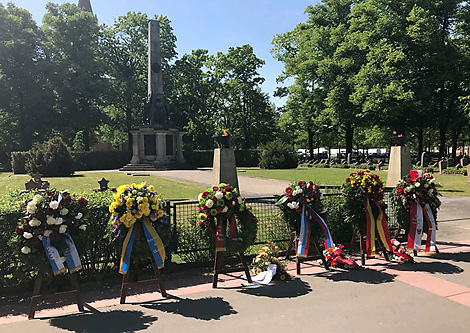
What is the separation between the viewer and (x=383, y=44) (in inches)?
1494

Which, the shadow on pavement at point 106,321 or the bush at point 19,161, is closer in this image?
the shadow on pavement at point 106,321

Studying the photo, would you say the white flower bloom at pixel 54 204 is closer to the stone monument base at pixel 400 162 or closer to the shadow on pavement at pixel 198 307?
the shadow on pavement at pixel 198 307

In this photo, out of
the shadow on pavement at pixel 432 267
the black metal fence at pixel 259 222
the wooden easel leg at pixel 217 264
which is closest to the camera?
the wooden easel leg at pixel 217 264

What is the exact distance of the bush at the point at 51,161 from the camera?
2762 centimetres

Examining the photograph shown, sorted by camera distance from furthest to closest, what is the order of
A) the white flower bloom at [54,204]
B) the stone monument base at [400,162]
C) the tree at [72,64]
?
the tree at [72,64]
the stone monument base at [400,162]
the white flower bloom at [54,204]

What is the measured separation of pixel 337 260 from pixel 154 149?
33780 mm

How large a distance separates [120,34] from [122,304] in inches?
2120

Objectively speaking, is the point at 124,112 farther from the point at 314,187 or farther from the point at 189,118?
the point at 314,187

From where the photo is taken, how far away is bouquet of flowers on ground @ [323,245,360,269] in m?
6.47

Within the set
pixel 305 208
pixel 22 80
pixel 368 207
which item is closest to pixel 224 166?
pixel 305 208

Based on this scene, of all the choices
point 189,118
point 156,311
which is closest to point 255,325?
point 156,311

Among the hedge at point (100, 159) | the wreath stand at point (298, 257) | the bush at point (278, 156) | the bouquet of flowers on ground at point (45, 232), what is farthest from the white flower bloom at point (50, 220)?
the hedge at point (100, 159)

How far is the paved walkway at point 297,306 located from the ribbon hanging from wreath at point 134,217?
26.7 inches

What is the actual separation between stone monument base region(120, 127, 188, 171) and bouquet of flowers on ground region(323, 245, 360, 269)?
105 ft
